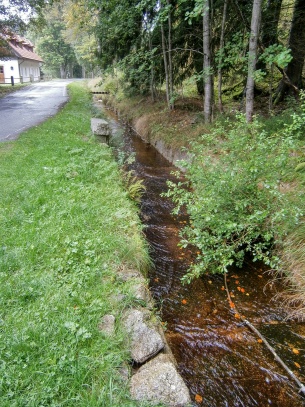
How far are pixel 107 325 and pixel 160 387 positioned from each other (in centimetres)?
69

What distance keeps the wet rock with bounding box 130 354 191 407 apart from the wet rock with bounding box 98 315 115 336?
1.32ft

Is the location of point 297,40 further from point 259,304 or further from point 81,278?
point 81,278

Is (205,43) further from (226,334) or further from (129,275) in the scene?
(226,334)

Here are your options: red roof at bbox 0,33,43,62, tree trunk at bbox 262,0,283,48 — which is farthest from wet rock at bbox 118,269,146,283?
red roof at bbox 0,33,43,62

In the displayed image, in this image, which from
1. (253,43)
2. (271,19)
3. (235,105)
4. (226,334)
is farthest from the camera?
(235,105)

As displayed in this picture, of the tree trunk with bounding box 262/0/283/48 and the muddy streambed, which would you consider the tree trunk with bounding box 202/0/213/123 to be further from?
the muddy streambed

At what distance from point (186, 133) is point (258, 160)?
5.39 m

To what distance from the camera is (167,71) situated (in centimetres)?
1082

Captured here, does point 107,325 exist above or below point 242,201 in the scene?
below

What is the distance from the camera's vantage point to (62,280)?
2.76 m

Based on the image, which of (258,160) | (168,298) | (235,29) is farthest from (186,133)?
(168,298)

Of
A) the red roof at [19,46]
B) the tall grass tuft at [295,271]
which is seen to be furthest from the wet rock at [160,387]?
the red roof at [19,46]

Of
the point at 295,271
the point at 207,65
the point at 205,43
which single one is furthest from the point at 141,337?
the point at 205,43

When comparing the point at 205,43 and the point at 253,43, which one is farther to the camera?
the point at 205,43
